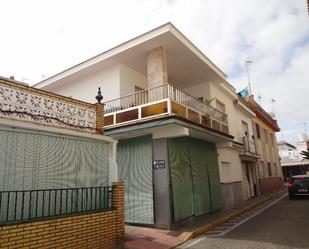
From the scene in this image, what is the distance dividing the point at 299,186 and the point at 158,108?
1302cm

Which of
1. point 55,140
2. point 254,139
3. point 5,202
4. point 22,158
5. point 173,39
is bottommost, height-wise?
point 5,202

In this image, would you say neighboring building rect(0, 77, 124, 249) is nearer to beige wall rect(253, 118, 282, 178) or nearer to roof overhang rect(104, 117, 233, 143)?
roof overhang rect(104, 117, 233, 143)

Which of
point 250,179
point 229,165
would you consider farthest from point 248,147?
point 229,165

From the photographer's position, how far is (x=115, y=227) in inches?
284

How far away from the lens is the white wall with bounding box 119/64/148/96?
12.0 meters

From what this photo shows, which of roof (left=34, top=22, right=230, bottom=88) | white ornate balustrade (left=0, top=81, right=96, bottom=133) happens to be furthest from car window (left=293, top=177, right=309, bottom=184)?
white ornate balustrade (left=0, top=81, right=96, bottom=133)

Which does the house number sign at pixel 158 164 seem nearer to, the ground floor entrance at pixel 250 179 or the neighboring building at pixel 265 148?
the ground floor entrance at pixel 250 179

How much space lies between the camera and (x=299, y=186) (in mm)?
17281

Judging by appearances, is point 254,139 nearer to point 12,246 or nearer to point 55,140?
point 55,140

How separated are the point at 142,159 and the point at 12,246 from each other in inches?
231

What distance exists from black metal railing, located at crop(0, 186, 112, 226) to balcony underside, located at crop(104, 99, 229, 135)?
318 centimetres

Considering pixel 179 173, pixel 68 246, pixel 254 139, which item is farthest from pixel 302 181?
pixel 68 246

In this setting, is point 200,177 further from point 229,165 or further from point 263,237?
point 229,165

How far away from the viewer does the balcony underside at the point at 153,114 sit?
933cm
